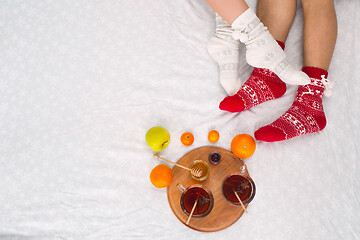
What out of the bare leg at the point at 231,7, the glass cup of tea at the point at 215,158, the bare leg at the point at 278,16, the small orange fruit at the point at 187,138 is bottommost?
the glass cup of tea at the point at 215,158

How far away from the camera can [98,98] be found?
839mm

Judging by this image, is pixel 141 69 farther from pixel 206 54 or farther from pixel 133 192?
pixel 133 192

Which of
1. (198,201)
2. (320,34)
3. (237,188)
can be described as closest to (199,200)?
(198,201)

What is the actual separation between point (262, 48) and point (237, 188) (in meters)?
0.39

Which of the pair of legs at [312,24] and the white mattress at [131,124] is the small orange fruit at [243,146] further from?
the pair of legs at [312,24]

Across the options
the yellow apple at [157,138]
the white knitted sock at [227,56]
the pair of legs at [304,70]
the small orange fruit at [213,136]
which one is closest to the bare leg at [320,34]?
the pair of legs at [304,70]

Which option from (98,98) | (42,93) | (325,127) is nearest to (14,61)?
(42,93)

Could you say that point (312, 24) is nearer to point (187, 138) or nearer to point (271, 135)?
point (271, 135)

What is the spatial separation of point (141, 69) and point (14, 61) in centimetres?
43

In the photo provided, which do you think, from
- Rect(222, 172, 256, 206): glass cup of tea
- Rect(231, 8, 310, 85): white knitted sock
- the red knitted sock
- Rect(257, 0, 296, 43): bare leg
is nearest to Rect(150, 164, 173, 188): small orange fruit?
Rect(222, 172, 256, 206): glass cup of tea

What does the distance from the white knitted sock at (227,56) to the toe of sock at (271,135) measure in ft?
0.52

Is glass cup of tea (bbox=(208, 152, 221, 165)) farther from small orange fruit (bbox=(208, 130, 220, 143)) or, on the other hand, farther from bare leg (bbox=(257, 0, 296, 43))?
bare leg (bbox=(257, 0, 296, 43))

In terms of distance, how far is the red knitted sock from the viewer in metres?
0.78

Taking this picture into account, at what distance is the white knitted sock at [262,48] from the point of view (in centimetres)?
71
